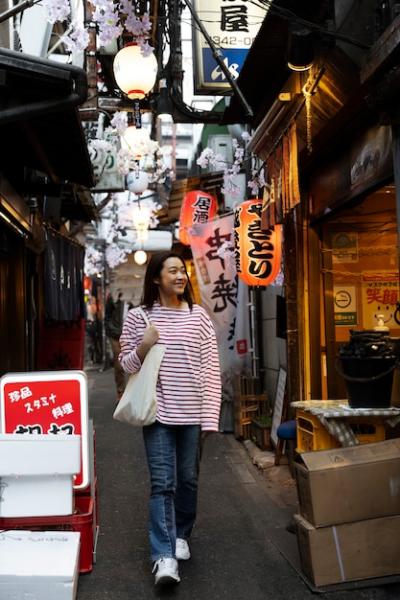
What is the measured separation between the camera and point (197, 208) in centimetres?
1369

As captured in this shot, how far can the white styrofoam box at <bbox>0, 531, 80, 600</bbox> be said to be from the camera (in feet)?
11.6

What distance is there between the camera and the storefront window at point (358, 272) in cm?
743

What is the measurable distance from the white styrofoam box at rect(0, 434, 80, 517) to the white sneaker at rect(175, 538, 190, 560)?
3.80 ft

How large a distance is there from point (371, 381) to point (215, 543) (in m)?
2.02

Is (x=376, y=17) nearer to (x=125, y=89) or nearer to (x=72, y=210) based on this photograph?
(x=125, y=89)

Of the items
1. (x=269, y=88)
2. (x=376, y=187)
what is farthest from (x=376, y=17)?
(x=269, y=88)

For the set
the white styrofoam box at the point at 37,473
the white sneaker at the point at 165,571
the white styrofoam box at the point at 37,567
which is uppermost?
the white styrofoam box at the point at 37,473

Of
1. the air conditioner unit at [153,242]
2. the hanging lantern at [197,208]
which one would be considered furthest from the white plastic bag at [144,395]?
the air conditioner unit at [153,242]

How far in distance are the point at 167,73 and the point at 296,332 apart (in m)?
5.56

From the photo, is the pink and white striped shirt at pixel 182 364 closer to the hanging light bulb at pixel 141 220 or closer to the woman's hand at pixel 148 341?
the woman's hand at pixel 148 341

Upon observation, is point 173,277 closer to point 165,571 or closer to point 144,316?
point 144,316

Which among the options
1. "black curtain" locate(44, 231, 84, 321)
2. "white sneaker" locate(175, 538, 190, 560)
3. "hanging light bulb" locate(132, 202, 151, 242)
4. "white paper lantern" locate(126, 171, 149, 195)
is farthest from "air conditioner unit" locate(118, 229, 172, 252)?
"white sneaker" locate(175, 538, 190, 560)

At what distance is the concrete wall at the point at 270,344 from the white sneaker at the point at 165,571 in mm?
5228

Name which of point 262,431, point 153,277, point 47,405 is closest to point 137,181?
point 262,431
